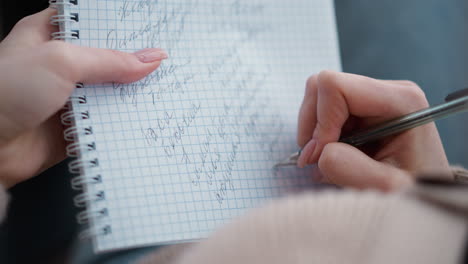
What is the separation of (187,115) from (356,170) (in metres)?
0.19

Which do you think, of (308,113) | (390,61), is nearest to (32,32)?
(308,113)

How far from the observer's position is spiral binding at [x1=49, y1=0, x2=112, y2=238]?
1.31 feet

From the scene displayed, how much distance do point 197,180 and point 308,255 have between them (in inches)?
9.3

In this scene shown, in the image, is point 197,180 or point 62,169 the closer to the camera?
point 197,180

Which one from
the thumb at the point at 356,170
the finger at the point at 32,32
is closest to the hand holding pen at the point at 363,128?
the thumb at the point at 356,170

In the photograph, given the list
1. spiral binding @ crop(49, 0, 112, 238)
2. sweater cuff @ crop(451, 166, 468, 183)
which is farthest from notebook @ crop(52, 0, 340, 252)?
sweater cuff @ crop(451, 166, 468, 183)

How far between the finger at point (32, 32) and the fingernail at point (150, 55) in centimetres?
10

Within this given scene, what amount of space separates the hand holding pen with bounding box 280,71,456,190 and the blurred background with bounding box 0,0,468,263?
27 cm

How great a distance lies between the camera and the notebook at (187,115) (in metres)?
0.41

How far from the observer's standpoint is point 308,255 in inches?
8.8

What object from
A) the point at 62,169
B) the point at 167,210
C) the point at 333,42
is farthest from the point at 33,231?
the point at 333,42

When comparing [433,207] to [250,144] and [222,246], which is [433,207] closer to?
[222,246]

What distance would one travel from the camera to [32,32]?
43 cm

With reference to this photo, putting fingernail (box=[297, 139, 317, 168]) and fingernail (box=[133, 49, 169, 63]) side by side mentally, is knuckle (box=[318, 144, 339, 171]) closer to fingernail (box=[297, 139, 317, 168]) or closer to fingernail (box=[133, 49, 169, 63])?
fingernail (box=[297, 139, 317, 168])
